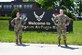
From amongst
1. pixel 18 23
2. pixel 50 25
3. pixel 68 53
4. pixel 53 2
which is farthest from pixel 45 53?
pixel 53 2

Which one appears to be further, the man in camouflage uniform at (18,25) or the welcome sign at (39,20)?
the welcome sign at (39,20)

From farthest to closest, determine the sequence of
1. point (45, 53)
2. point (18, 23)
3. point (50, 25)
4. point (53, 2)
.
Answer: point (53, 2) < point (50, 25) < point (18, 23) < point (45, 53)

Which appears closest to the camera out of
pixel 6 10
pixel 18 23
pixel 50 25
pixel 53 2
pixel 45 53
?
pixel 45 53

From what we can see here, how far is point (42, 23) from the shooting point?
2712cm

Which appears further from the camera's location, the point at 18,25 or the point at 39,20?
the point at 39,20

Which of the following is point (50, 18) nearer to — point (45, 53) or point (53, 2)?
point (45, 53)

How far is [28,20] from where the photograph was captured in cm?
2734

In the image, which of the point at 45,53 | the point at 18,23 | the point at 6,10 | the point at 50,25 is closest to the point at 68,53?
the point at 45,53

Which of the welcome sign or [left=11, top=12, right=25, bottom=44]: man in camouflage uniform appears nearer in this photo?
[left=11, top=12, right=25, bottom=44]: man in camouflage uniform

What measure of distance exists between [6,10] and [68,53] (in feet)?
328

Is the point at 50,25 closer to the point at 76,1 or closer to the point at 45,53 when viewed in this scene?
the point at 45,53

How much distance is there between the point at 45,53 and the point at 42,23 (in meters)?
14.5

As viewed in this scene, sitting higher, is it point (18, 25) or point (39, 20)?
point (18, 25)

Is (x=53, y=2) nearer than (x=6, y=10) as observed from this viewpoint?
Yes
